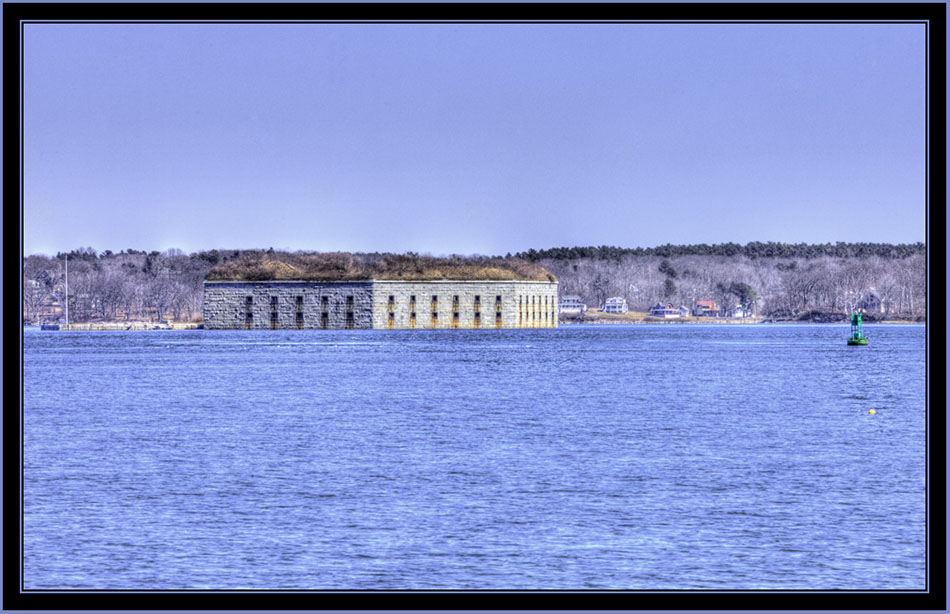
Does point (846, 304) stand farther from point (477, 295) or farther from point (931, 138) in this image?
point (931, 138)

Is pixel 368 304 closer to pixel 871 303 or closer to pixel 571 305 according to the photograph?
pixel 571 305

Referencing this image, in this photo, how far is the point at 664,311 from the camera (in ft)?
603

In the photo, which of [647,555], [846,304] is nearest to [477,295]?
[846,304]

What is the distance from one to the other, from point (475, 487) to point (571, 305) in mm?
164805

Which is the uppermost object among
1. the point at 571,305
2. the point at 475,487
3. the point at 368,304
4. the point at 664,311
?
the point at 571,305

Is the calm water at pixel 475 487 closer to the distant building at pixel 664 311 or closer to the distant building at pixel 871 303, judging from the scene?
the distant building at pixel 871 303

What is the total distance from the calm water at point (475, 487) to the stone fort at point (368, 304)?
89.1 m

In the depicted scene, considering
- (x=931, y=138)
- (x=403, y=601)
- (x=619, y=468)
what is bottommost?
(x=619, y=468)

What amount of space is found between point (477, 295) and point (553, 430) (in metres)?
110

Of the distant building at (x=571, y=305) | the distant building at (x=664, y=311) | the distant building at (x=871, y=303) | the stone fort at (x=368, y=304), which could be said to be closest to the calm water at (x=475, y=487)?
the stone fort at (x=368, y=304)

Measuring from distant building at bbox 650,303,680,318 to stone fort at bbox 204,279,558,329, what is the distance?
44.0 m

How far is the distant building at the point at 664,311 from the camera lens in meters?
183

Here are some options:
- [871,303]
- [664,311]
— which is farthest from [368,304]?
[871,303]

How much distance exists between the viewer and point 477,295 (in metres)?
140
